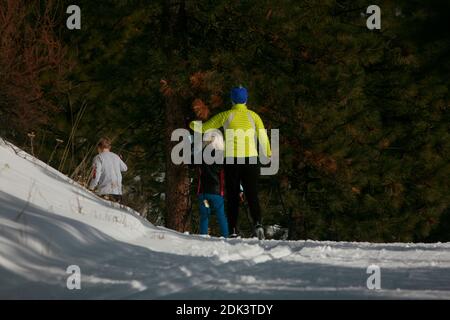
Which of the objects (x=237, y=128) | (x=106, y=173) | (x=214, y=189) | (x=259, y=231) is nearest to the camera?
(x=259, y=231)

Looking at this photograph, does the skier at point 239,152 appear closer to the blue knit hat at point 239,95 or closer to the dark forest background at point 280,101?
the blue knit hat at point 239,95

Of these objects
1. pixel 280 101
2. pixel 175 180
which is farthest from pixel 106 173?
pixel 280 101

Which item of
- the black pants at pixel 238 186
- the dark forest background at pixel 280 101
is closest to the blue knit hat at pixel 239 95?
the black pants at pixel 238 186

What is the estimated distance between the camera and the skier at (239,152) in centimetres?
1016

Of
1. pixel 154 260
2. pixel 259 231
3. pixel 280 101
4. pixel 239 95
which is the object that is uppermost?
pixel 280 101

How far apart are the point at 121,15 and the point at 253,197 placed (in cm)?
566

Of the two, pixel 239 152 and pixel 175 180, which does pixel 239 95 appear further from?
pixel 175 180

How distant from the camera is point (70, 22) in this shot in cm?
1534

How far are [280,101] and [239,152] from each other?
5.83 meters

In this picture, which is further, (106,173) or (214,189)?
(106,173)

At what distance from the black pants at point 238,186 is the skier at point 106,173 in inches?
83.5

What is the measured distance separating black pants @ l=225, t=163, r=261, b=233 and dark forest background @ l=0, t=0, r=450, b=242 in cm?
231

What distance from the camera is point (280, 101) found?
1591cm
